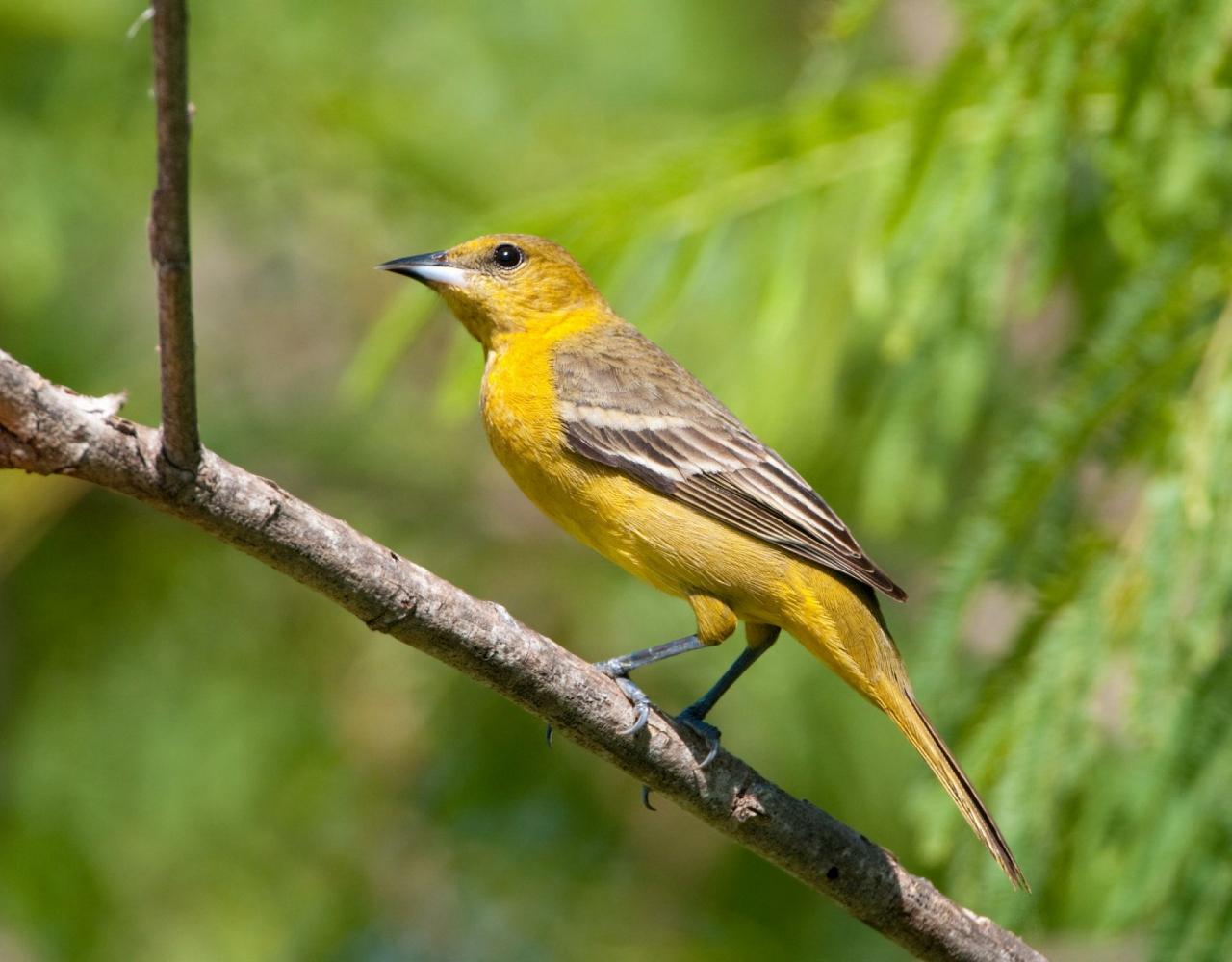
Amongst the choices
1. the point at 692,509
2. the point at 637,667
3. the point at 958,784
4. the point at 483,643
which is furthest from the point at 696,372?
the point at 483,643

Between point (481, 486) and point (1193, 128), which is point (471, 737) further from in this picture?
point (1193, 128)

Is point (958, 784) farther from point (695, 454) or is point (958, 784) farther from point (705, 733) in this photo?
point (695, 454)

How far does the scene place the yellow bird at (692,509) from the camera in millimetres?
4680

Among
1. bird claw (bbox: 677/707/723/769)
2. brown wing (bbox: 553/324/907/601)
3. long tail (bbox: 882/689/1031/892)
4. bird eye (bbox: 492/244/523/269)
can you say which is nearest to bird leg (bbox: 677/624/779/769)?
bird claw (bbox: 677/707/723/769)

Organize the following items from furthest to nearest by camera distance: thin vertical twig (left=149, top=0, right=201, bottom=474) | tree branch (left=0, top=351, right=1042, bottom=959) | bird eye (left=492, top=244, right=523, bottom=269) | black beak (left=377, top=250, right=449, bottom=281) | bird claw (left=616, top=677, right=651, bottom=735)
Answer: bird eye (left=492, top=244, right=523, bottom=269) < black beak (left=377, top=250, right=449, bottom=281) < bird claw (left=616, top=677, right=651, bottom=735) < tree branch (left=0, top=351, right=1042, bottom=959) < thin vertical twig (left=149, top=0, right=201, bottom=474)

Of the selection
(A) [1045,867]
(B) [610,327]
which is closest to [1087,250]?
→ (B) [610,327]

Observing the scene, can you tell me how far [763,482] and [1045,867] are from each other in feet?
5.23

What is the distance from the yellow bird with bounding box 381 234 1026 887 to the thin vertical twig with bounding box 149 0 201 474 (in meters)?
1.99

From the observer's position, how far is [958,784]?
13.4ft

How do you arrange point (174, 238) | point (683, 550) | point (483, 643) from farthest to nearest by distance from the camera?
1. point (683, 550)
2. point (483, 643)
3. point (174, 238)

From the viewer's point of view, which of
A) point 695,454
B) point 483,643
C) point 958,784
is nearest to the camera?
point 483,643

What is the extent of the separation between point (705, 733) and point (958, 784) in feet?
2.39

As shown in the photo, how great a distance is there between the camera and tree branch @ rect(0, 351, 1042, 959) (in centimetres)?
272

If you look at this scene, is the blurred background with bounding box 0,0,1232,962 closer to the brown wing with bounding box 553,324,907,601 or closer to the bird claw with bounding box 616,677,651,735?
the brown wing with bounding box 553,324,907,601
